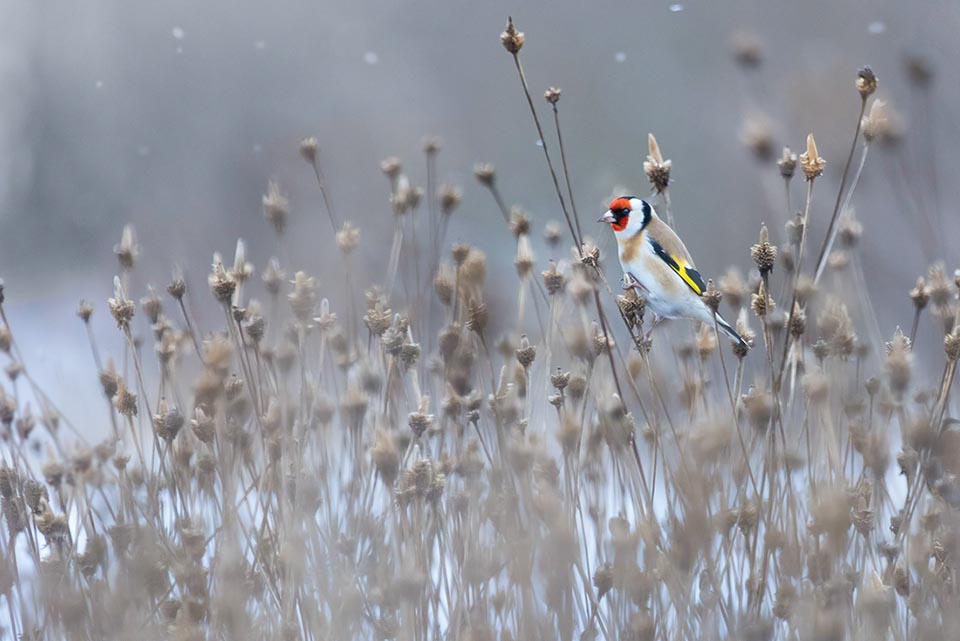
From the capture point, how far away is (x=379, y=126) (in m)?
5.96

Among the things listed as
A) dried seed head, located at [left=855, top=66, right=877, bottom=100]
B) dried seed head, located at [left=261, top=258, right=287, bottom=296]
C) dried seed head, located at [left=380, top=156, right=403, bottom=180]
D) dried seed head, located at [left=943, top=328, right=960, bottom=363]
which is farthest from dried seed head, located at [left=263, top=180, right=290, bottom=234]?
dried seed head, located at [left=943, top=328, right=960, bottom=363]

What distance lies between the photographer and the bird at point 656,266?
192 cm

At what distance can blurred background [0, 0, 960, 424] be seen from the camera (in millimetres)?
4680

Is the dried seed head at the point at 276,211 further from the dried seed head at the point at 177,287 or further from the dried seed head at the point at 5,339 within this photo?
the dried seed head at the point at 5,339

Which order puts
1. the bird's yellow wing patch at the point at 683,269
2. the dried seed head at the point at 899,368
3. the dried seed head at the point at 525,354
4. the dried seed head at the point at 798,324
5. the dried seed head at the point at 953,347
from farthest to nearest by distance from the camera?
the bird's yellow wing patch at the point at 683,269
the dried seed head at the point at 525,354
the dried seed head at the point at 798,324
the dried seed head at the point at 953,347
the dried seed head at the point at 899,368

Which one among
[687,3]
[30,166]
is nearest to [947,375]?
[687,3]

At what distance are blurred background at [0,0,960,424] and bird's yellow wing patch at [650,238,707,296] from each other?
1566 mm

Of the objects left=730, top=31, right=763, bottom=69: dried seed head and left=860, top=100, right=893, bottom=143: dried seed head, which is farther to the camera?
left=730, top=31, right=763, bottom=69: dried seed head

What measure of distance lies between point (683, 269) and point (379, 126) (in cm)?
412

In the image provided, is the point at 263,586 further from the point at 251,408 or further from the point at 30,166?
the point at 30,166

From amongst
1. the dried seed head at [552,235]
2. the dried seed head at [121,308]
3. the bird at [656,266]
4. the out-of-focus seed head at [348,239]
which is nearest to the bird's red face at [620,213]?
the bird at [656,266]

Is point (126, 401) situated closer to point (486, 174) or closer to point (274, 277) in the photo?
point (274, 277)

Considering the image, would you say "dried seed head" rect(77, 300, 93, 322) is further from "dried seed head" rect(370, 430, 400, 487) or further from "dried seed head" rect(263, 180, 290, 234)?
"dried seed head" rect(370, 430, 400, 487)

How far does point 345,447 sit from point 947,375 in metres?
0.99
